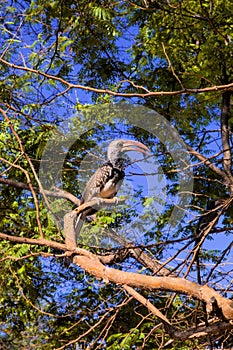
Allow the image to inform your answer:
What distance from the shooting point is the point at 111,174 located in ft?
10.4

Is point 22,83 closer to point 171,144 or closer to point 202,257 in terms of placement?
point 171,144

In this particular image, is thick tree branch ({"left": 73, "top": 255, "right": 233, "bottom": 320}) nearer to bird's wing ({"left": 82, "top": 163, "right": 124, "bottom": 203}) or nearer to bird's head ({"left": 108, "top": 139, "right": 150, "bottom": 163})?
bird's wing ({"left": 82, "top": 163, "right": 124, "bottom": 203})

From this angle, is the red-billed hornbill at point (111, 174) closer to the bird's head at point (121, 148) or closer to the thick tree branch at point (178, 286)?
the bird's head at point (121, 148)

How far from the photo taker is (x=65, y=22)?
461 cm

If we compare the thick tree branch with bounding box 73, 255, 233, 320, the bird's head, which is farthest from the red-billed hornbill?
the thick tree branch with bounding box 73, 255, 233, 320

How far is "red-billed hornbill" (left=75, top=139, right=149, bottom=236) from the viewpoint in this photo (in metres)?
3.15

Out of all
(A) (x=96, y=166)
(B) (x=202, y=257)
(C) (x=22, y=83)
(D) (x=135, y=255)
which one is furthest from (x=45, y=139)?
(B) (x=202, y=257)

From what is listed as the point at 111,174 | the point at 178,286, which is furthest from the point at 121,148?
the point at 178,286

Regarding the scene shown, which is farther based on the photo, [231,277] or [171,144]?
[171,144]

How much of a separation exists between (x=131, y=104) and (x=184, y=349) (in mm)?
1880

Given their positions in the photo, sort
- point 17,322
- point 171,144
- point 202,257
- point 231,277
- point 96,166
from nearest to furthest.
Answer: point 231,277
point 96,166
point 171,144
point 202,257
point 17,322

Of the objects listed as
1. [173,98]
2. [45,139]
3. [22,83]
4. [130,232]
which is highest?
[173,98]

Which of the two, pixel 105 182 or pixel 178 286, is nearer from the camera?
pixel 178 286

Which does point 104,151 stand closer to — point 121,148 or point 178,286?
point 121,148
